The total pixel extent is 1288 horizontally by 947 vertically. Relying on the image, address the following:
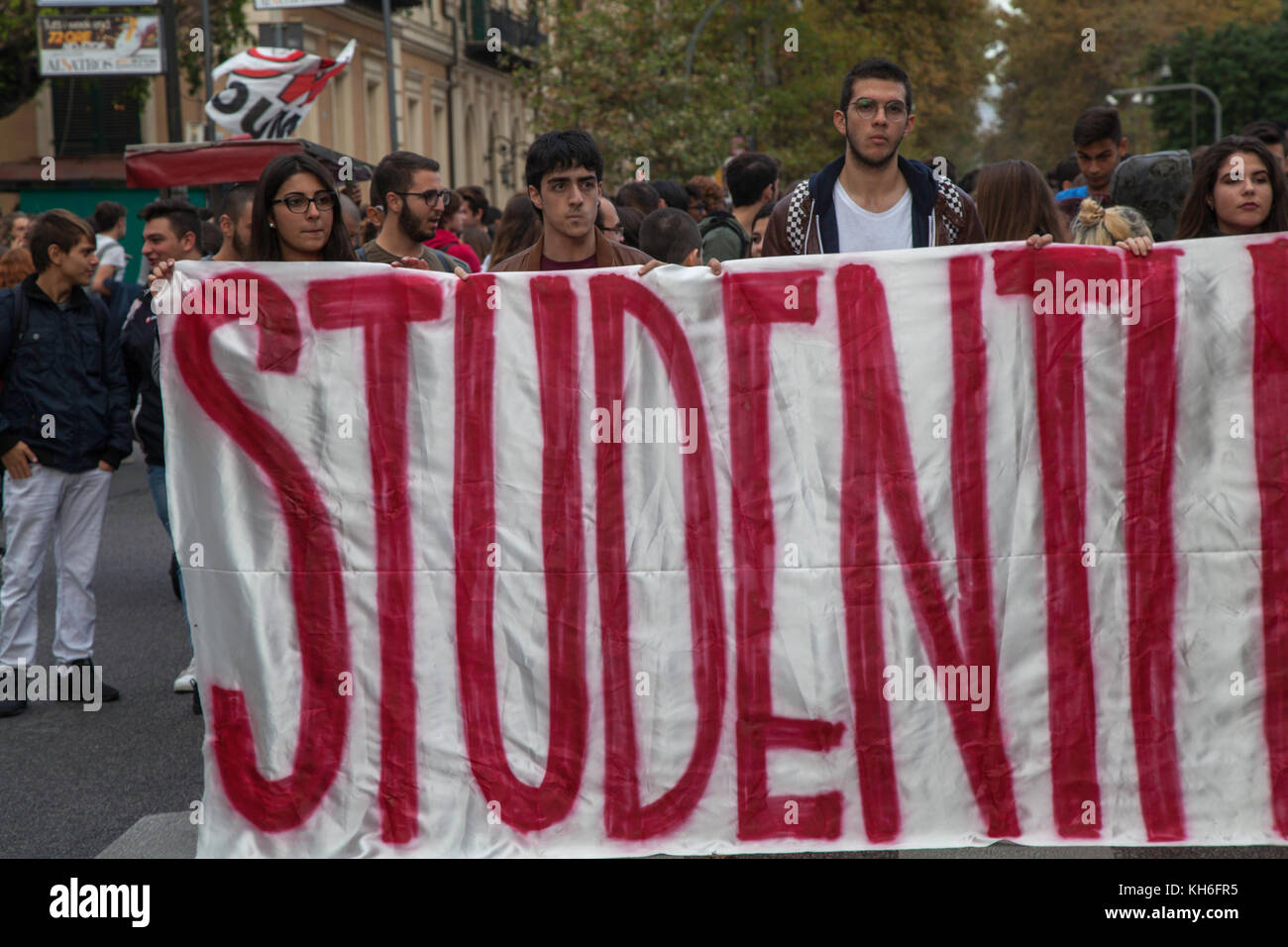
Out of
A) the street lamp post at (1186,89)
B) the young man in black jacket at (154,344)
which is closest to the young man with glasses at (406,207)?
the young man in black jacket at (154,344)

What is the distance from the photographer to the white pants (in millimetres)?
6715

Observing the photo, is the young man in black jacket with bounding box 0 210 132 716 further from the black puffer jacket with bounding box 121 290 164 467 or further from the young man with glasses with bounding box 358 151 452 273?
the young man with glasses with bounding box 358 151 452 273

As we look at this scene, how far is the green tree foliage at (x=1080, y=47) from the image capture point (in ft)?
204

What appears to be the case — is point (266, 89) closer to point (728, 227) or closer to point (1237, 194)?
point (728, 227)

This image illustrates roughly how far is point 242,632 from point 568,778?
888mm

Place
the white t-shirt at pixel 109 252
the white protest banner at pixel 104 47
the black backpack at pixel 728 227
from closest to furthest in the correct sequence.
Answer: the black backpack at pixel 728 227, the white t-shirt at pixel 109 252, the white protest banner at pixel 104 47

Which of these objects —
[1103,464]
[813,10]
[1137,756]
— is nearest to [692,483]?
[1103,464]

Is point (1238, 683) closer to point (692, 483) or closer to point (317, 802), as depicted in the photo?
point (692, 483)

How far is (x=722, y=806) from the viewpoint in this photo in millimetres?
4219

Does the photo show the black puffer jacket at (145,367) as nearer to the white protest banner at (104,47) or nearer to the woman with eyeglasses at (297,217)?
the woman with eyeglasses at (297,217)

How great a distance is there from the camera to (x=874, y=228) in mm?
5023

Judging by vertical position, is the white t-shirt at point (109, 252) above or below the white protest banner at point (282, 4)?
below

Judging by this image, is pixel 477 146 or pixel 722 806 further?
pixel 477 146

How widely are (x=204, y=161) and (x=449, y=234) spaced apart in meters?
3.17
